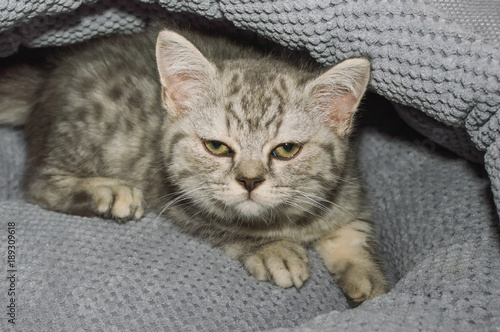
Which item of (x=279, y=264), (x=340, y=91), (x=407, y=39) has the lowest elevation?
(x=279, y=264)

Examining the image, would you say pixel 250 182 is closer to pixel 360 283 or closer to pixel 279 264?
pixel 279 264

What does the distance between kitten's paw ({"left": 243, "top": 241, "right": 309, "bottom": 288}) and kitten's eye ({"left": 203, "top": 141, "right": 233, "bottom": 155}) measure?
0.29 m

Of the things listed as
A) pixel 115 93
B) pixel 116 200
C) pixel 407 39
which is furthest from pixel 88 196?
pixel 407 39

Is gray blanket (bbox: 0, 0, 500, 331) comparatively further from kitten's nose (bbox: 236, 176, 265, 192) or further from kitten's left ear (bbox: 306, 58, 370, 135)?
kitten's nose (bbox: 236, 176, 265, 192)

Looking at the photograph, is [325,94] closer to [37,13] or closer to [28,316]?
[37,13]

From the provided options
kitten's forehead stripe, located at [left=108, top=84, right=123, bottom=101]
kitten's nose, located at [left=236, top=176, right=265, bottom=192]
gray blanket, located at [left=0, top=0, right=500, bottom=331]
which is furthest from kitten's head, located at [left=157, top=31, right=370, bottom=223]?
kitten's forehead stripe, located at [left=108, top=84, right=123, bottom=101]

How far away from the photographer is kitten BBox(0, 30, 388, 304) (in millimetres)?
1313

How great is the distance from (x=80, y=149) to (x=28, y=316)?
56 centimetres

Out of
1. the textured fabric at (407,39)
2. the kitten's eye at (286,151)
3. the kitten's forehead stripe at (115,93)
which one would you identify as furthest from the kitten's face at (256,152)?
the kitten's forehead stripe at (115,93)

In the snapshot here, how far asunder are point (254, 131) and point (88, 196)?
56 centimetres

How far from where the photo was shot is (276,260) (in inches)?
54.9

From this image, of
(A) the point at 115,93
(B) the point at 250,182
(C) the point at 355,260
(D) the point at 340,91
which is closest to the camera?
(B) the point at 250,182

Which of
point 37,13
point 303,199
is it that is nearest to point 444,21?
point 303,199

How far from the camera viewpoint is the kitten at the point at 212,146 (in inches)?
51.7
